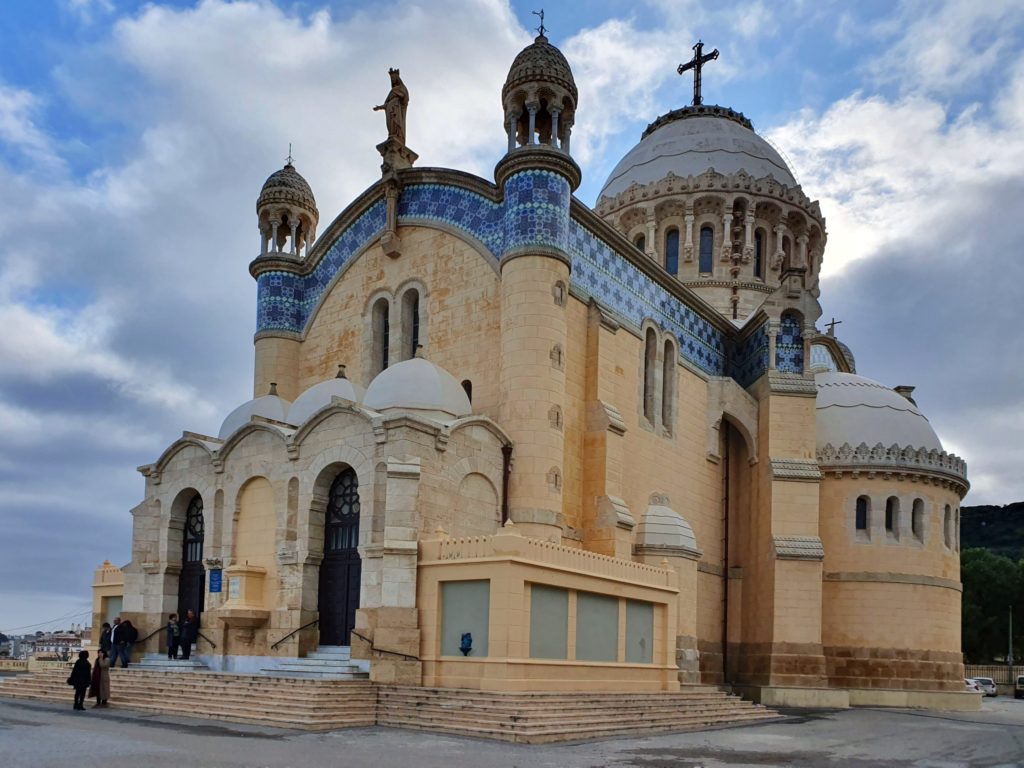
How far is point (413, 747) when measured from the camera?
44.6 ft

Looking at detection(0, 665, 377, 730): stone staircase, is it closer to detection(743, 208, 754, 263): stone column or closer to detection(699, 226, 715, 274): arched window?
detection(699, 226, 715, 274): arched window

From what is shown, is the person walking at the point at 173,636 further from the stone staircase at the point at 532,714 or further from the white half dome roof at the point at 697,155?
the white half dome roof at the point at 697,155

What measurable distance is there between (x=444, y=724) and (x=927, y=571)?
18.9 meters

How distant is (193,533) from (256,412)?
3.29m

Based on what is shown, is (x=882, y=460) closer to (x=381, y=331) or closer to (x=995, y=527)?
(x=381, y=331)

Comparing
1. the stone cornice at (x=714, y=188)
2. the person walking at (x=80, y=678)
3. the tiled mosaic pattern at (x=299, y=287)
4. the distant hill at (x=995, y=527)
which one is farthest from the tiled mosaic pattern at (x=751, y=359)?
the distant hill at (x=995, y=527)

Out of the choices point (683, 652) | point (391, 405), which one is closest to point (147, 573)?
point (391, 405)

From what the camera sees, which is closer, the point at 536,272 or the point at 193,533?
the point at 536,272

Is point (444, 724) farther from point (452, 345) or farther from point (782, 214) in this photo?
point (782, 214)

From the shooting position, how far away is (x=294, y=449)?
21.1m

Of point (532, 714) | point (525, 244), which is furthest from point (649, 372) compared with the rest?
point (532, 714)

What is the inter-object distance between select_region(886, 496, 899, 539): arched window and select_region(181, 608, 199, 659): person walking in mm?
19267

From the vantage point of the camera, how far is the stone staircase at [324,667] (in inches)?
714

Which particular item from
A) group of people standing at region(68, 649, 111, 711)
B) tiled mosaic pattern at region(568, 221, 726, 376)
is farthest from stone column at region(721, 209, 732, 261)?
group of people standing at region(68, 649, 111, 711)
